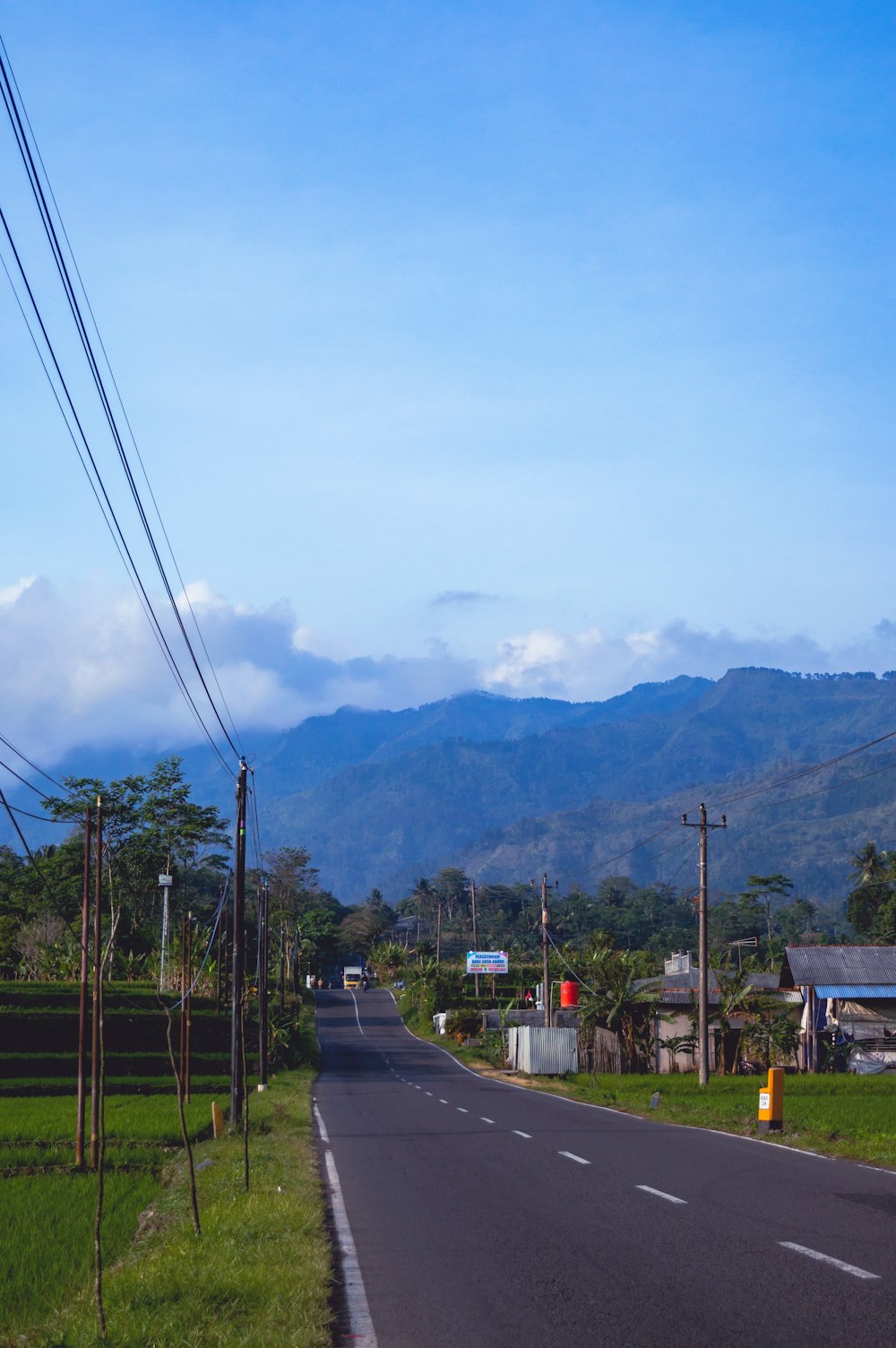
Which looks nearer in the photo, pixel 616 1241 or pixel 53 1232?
pixel 616 1241

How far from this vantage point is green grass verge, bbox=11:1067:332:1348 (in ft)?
27.7

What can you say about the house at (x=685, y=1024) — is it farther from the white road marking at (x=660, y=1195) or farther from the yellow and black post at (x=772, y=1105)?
the white road marking at (x=660, y=1195)

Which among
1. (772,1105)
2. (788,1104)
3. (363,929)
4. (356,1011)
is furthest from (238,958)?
(363,929)

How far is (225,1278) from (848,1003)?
5064 cm

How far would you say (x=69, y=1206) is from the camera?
59.6ft

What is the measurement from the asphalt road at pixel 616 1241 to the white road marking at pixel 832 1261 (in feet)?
0.09

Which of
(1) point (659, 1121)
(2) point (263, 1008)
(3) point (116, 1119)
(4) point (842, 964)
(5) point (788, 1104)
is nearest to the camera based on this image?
(1) point (659, 1121)

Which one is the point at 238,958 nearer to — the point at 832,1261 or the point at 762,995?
the point at 832,1261

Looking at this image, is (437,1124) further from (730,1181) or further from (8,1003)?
(8,1003)

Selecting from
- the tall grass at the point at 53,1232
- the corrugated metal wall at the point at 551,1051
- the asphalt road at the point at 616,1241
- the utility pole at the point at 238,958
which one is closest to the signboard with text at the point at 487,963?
the corrugated metal wall at the point at 551,1051

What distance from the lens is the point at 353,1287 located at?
10.2 m

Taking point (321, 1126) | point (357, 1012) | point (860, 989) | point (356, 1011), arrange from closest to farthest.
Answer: point (321, 1126) → point (860, 989) → point (357, 1012) → point (356, 1011)

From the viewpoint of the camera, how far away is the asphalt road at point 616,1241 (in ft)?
Result: 27.9

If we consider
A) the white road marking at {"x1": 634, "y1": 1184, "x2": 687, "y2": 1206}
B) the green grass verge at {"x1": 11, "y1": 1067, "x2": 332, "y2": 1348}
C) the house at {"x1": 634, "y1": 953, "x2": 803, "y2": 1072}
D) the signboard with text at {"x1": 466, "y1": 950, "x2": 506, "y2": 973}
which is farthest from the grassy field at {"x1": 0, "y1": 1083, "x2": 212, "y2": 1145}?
the signboard with text at {"x1": 466, "y1": 950, "x2": 506, "y2": 973}
